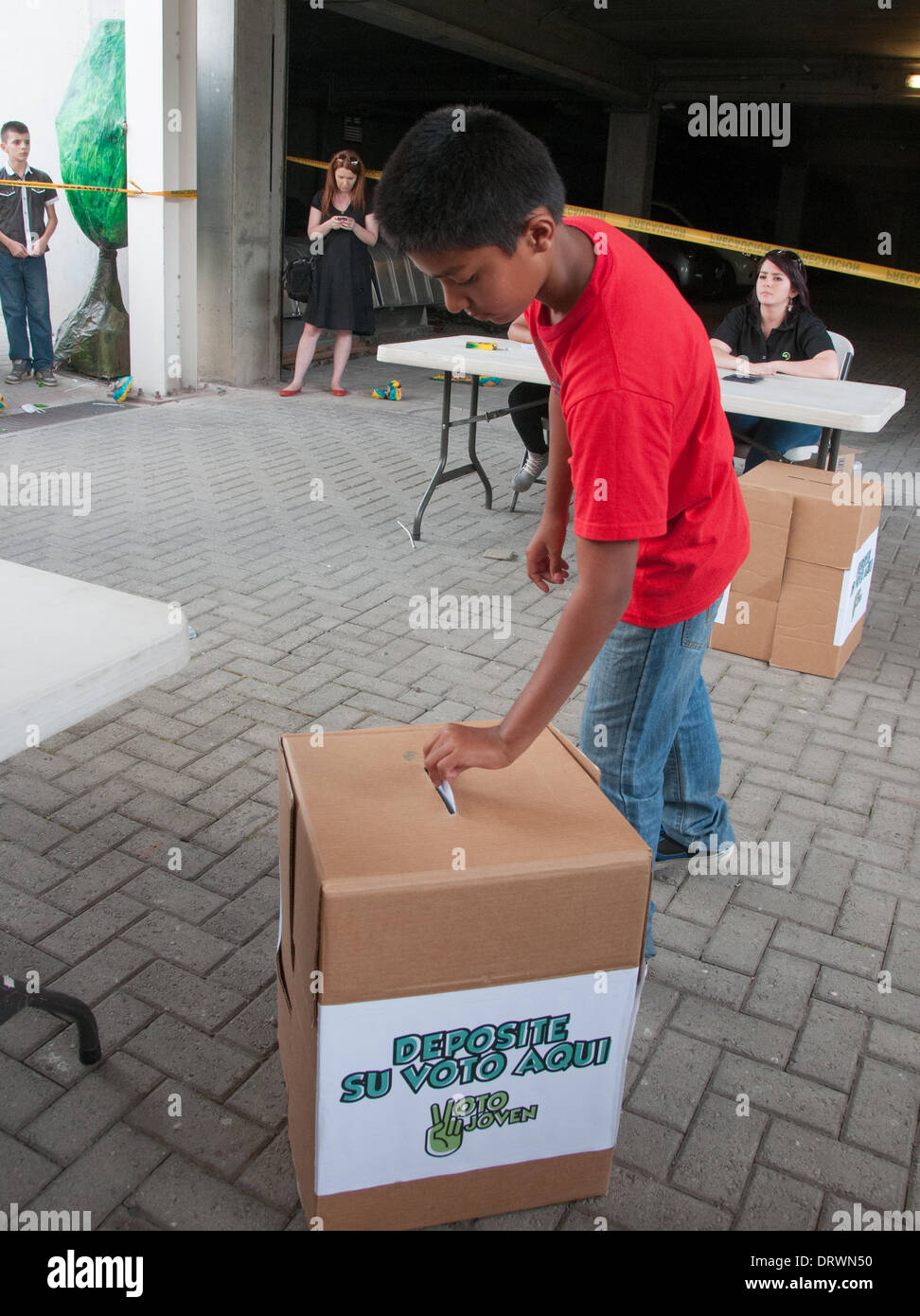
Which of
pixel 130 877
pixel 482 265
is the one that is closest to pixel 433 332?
pixel 130 877

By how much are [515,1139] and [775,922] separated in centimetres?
124

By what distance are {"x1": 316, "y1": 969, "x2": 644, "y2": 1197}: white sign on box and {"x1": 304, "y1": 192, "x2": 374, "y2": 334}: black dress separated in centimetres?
768

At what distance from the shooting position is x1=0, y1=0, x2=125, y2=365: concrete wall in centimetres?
876

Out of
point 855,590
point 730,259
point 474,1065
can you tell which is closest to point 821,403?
point 855,590

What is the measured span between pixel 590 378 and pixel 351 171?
760 cm

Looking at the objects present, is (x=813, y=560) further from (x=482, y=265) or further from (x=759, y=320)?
(x=482, y=265)

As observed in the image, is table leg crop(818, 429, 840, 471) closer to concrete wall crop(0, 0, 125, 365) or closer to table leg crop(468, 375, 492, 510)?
table leg crop(468, 375, 492, 510)

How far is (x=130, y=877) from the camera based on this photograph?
2.86 metres

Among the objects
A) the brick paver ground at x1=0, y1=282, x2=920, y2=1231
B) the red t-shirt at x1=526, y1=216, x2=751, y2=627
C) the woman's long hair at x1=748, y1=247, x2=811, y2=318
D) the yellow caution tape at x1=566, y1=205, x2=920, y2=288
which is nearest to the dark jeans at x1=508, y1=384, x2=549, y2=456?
the brick paver ground at x1=0, y1=282, x2=920, y2=1231

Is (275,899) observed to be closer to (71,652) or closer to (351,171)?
(71,652)

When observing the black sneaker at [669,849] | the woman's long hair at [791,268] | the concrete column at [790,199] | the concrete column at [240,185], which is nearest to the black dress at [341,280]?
the concrete column at [240,185]

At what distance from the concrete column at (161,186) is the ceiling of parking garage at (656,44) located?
2.13 meters

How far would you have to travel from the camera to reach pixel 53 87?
29.5ft
